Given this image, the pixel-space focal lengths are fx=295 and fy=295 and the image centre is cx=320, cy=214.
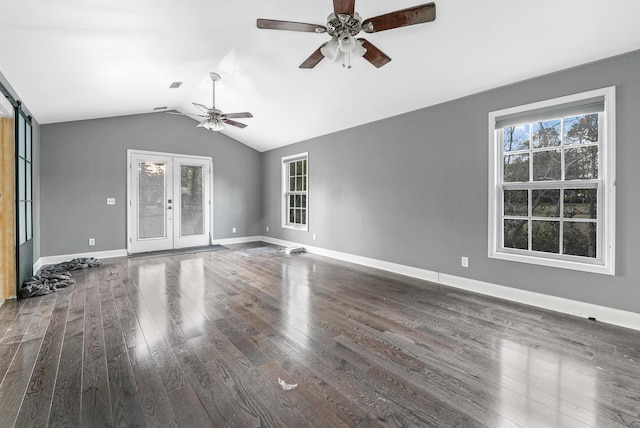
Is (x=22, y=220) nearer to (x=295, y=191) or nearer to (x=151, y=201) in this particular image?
(x=151, y=201)

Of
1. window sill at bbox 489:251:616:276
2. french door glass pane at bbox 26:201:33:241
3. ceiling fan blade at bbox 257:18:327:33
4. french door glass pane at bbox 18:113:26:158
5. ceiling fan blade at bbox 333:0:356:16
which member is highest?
ceiling fan blade at bbox 333:0:356:16

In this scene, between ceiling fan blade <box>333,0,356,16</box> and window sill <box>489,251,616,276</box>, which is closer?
ceiling fan blade <box>333,0,356,16</box>

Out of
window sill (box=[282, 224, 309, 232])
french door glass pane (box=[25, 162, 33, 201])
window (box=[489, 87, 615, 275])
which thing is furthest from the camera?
window sill (box=[282, 224, 309, 232])

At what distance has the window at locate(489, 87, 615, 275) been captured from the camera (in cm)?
284

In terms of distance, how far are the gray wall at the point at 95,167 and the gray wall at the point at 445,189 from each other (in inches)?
115

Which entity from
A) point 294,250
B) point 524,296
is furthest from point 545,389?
point 294,250

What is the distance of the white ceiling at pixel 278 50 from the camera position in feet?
8.03

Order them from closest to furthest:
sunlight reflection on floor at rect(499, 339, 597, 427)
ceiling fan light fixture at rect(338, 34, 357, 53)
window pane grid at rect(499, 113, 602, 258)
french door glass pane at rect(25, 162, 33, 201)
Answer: sunlight reflection on floor at rect(499, 339, 597, 427) < ceiling fan light fixture at rect(338, 34, 357, 53) < window pane grid at rect(499, 113, 602, 258) < french door glass pane at rect(25, 162, 33, 201)

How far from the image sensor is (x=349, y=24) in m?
2.31

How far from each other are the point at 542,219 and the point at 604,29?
1.81 metres

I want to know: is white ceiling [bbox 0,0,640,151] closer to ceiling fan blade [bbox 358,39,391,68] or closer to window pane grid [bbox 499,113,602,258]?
ceiling fan blade [bbox 358,39,391,68]

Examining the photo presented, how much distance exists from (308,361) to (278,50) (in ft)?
11.7

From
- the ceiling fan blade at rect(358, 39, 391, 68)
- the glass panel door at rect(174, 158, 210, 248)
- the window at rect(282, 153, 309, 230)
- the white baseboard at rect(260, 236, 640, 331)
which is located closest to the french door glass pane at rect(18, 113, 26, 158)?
the glass panel door at rect(174, 158, 210, 248)

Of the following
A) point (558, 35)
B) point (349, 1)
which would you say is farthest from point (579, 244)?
point (349, 1)
